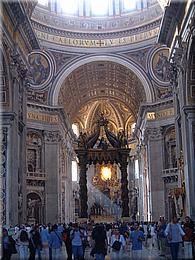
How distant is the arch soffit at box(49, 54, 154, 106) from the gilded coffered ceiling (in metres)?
0.46

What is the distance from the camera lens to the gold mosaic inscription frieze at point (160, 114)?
32719 mm

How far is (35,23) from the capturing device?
32656 mm

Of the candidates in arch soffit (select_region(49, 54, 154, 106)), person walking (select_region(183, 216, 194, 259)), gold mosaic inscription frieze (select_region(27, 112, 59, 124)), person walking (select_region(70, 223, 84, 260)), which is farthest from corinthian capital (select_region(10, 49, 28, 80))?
arch soffit (select_region(49, 54, 154, 106))

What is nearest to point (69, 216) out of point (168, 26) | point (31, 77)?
point (31, 77)

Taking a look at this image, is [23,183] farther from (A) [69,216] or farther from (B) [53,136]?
(A) [69,216]

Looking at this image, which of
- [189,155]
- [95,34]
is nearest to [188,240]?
[189,155]

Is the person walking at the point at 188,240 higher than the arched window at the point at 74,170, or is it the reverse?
the arched window at the point at 74,170

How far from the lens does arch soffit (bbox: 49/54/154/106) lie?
34062 millimetres

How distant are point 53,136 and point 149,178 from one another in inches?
270

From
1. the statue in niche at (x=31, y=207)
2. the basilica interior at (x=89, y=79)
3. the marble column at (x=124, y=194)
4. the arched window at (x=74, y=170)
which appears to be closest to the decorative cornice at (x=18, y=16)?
the basilica interior at (x=89, y=79)

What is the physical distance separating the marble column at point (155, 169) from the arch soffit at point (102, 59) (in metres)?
2.40

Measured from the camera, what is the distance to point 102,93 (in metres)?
43.0

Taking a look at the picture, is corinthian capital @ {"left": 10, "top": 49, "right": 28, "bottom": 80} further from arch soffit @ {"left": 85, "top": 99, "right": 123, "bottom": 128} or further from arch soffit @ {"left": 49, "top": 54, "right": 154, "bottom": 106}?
arch soffit @ {"left": 85, "top": 99, "right": 123, "bottom": 128}

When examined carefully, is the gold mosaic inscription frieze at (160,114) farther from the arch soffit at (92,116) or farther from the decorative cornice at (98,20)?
the arch soffit at (92,116)
